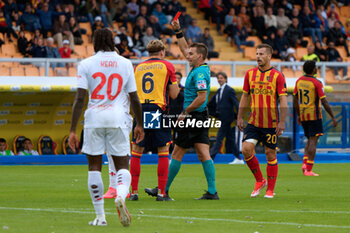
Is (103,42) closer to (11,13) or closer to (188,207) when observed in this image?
(188,207)

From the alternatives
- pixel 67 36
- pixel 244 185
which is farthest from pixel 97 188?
pixel 67 36

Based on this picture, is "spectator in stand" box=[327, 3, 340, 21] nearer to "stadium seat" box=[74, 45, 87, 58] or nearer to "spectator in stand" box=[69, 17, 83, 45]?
"spectator in stand" box=[69, 17, 83, 45]

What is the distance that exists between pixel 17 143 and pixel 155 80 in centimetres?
1070

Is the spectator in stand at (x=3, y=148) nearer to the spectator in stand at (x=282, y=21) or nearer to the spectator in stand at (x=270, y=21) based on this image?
the spectator in stand at (x=270, y=21)

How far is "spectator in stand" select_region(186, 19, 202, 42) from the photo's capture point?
27.5m

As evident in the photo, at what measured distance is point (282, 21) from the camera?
3080 cm

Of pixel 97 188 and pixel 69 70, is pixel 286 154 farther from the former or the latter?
pixel 97 188

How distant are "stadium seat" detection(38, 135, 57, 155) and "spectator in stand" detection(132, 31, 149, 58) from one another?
531 centimetres

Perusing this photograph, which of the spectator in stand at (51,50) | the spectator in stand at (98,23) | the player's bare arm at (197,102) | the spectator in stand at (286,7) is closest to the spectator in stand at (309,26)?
the spectator in stand at (286,7)

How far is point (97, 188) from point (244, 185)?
5557 millimetres

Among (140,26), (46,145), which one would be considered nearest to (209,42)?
(140,26)

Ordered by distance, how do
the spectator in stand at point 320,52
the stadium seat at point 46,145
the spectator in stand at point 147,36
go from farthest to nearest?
the spectator in stand at point 320,52, the spectator in stand at point 147,36, the stadium seat at point 46,145

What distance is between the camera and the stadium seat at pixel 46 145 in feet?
65.3

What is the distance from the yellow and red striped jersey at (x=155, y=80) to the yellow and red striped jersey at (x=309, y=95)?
5.57 meters
